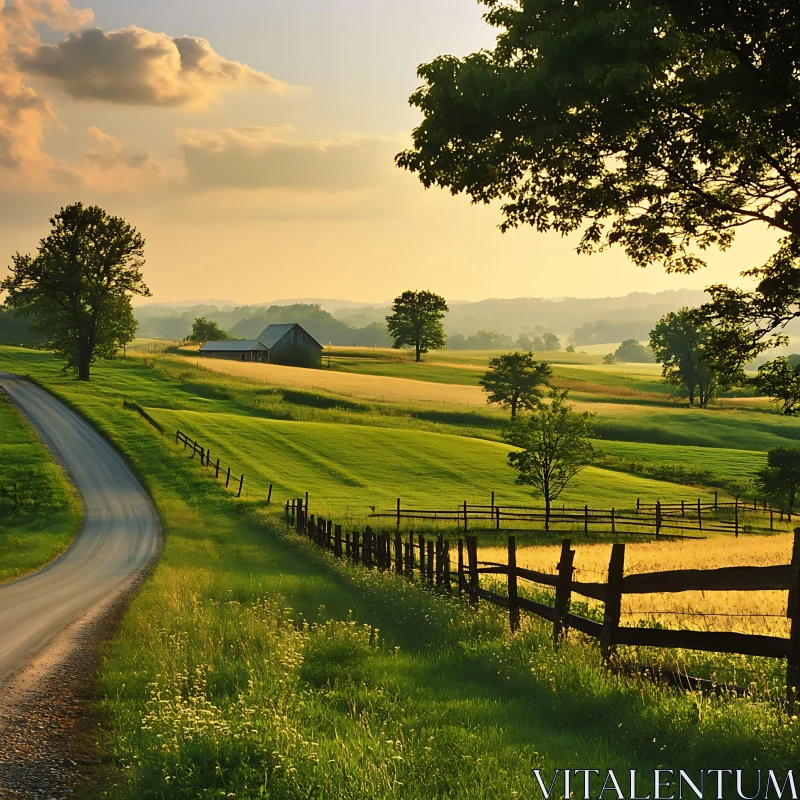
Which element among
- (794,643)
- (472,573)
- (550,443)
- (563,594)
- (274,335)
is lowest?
(472,573)

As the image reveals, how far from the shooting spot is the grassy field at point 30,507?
28797 mm

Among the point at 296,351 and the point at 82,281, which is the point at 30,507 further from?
the point at 296,351

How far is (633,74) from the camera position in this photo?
10188mm

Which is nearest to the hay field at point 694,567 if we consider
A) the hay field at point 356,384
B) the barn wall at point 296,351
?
the hay field at point 356,384

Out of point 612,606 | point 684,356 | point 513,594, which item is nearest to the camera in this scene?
point 612,606

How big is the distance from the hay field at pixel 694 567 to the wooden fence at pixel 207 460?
1676 centimetres

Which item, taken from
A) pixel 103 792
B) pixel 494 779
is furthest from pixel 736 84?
pixel 103 792

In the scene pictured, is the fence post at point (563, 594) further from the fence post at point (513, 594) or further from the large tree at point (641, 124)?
the large tree at point (641, 124)

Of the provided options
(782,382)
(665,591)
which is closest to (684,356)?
(782,382)

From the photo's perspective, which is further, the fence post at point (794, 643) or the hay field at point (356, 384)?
the hay field at point (356, 384)

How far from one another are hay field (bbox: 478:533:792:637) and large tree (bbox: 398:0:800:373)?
6045 mm

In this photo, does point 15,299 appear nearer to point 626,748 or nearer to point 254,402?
point 254,402

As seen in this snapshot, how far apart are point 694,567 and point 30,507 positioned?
3130 cm

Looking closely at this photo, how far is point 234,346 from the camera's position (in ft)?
404
